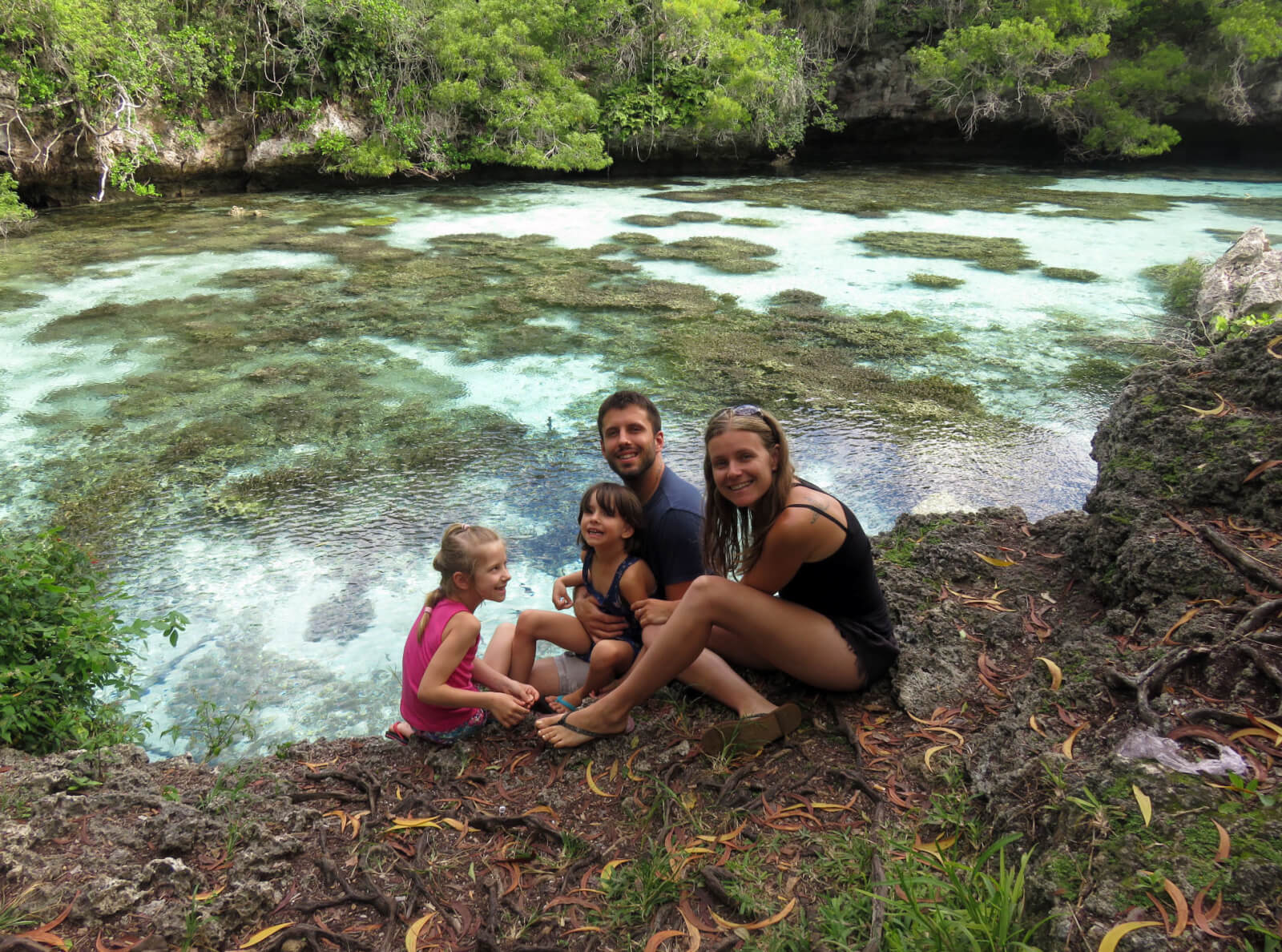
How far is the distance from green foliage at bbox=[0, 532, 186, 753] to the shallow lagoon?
352 millimetres

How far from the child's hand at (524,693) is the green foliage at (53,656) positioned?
1.13 m

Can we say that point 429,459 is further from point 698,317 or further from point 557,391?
point 698,317

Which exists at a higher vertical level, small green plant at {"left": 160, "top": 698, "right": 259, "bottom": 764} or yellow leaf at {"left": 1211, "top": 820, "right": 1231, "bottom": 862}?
yellow leaf at {"left": 1211, "top": 820, "right": 1231, "bottom": 862}

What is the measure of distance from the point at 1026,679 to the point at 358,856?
195 cm

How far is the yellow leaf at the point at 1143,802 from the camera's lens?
1703 mm

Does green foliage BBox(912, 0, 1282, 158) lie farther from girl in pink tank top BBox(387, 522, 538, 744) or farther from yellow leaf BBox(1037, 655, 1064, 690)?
girl in pink tank top BBox(387, 522, 538, 744)

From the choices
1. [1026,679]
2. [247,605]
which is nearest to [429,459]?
[247,605]

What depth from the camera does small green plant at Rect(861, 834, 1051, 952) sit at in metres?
1.64

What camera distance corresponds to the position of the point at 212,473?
16.9 feet

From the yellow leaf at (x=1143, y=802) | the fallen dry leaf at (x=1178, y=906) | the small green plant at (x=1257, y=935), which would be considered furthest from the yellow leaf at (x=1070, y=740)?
the small green plant at (x=1257, y=935)

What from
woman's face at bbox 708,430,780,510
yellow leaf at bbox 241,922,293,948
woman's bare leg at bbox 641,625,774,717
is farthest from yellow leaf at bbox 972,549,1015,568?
yellow leaf at bbox 241,922,293,948

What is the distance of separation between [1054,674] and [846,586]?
2.05 feet

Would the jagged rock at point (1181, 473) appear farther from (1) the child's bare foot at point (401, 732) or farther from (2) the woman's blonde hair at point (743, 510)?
(1) the child's bare foot at point (401, 732)

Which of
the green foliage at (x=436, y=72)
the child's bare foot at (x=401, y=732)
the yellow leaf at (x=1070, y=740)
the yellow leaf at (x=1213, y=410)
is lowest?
the child's bare foot at (x=401, y=732)
